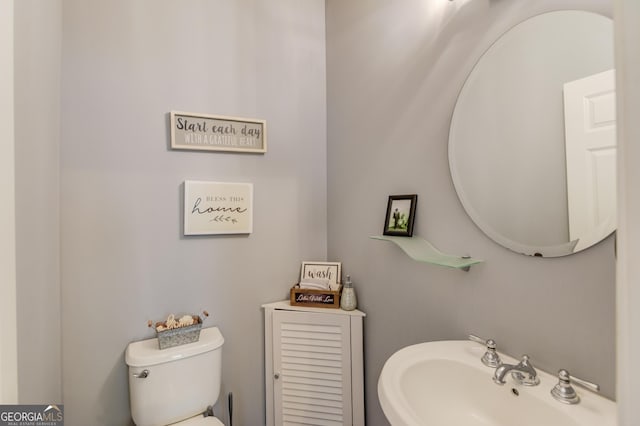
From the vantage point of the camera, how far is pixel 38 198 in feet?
3.08

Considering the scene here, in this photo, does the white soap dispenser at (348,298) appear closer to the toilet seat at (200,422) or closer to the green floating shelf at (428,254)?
the green floating shelf at (428,254)

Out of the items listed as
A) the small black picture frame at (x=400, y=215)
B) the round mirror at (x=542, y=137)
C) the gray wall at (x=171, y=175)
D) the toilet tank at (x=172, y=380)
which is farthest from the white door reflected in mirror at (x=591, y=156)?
the toilet tank at (x=172, y=380)

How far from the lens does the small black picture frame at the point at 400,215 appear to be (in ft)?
3.84

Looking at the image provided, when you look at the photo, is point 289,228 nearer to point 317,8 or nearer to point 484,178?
point 484,178

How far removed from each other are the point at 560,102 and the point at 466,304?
659 millimetres

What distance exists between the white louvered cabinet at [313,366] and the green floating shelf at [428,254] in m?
0.52

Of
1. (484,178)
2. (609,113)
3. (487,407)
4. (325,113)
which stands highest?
(325,113)

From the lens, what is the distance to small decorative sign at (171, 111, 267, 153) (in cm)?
142

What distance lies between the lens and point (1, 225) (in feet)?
2.23

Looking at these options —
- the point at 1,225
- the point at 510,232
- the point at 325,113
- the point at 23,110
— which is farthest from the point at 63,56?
the point at 510,232

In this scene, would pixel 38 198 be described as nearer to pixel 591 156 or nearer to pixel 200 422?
pixel 200 422

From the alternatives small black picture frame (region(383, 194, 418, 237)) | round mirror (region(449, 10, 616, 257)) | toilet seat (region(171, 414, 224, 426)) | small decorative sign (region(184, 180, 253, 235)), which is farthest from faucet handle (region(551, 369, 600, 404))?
small decorative sign (region(184, 180, 253, 235))

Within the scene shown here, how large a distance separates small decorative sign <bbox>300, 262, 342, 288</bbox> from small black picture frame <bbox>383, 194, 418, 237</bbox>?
47 centimetres

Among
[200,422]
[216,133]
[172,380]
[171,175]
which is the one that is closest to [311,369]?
[200,422]
